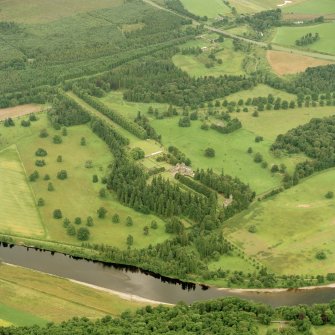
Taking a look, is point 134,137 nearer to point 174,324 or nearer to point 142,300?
point 142,300

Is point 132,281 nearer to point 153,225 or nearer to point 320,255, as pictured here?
point 153,225

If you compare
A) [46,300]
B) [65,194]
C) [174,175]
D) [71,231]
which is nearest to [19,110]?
[65,194]

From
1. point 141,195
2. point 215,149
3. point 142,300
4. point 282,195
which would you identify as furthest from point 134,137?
point 142,300

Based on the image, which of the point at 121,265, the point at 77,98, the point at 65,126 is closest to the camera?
the point at 121,265

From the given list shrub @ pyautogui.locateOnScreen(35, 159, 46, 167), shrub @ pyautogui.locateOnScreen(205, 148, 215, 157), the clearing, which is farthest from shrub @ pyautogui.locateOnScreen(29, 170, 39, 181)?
shrub @ pyautogui.locateOnScreen(205, 148, 215, 157)

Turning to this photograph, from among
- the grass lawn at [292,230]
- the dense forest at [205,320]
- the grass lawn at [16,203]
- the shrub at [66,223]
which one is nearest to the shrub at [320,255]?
the grass lawn at [292,230]

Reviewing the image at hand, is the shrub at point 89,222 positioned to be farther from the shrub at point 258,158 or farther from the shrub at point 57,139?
the shrub at point 258,158
